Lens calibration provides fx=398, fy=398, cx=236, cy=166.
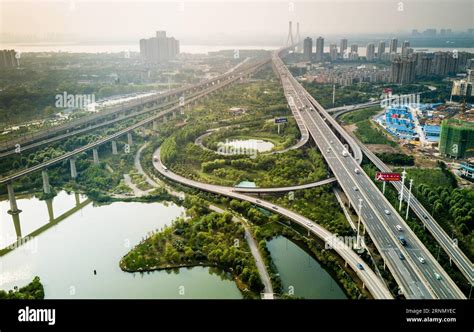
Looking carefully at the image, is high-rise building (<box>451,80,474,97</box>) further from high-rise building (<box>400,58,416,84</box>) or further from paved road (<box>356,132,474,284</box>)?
paved road (<box>356,132,474,284</box>)

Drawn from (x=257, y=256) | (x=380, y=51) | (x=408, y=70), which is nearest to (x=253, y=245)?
(x=257, y=256)

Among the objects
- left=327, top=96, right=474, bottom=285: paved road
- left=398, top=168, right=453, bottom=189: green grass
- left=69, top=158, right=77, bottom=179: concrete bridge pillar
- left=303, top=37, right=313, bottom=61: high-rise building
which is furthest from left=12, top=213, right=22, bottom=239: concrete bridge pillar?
left=303, top=37, right=313, bottom=61: high-rise building

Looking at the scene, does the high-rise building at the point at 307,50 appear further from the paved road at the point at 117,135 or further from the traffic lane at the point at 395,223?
the traffic lane at the point at 395,223

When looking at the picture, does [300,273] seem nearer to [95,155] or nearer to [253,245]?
[253,245]

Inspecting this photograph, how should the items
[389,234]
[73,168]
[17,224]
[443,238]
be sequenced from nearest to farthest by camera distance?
[389,234] < [443,238] < [17,224] < [73,168]
